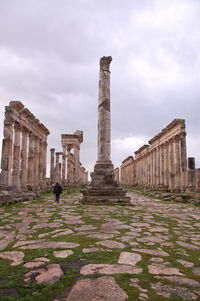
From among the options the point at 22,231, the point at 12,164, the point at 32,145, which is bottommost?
the point at 22,231

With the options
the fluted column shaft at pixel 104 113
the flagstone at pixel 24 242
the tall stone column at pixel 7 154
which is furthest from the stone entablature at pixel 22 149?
the flagstone at pixel 24 242

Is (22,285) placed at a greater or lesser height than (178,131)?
lesser

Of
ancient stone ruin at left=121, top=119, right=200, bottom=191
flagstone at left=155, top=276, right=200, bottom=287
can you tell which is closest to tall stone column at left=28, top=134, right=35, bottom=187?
ancient stone ruin at left=121, top=119, right=200, bottom=191

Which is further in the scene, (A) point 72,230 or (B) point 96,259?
(A) point 72,230

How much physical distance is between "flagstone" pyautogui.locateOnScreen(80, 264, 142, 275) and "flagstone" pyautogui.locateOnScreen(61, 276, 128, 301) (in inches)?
8.4

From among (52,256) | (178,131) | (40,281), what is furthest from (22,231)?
(178,131)

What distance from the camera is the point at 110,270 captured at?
10.0 ft

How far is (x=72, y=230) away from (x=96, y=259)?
90.6 inches

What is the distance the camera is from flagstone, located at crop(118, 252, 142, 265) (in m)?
3.39

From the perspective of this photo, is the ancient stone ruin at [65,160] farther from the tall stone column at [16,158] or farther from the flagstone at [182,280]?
the flagstone at [182,280]

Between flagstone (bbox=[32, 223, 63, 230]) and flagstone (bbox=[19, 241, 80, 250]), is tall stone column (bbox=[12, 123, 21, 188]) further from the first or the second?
flagstone (bbox=[19, 241, 80, 250])

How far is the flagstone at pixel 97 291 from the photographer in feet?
7.70

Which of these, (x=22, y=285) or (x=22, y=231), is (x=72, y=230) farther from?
(x=22, y=285)

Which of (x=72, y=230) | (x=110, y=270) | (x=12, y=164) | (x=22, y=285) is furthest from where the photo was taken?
(x=12, y=164)
